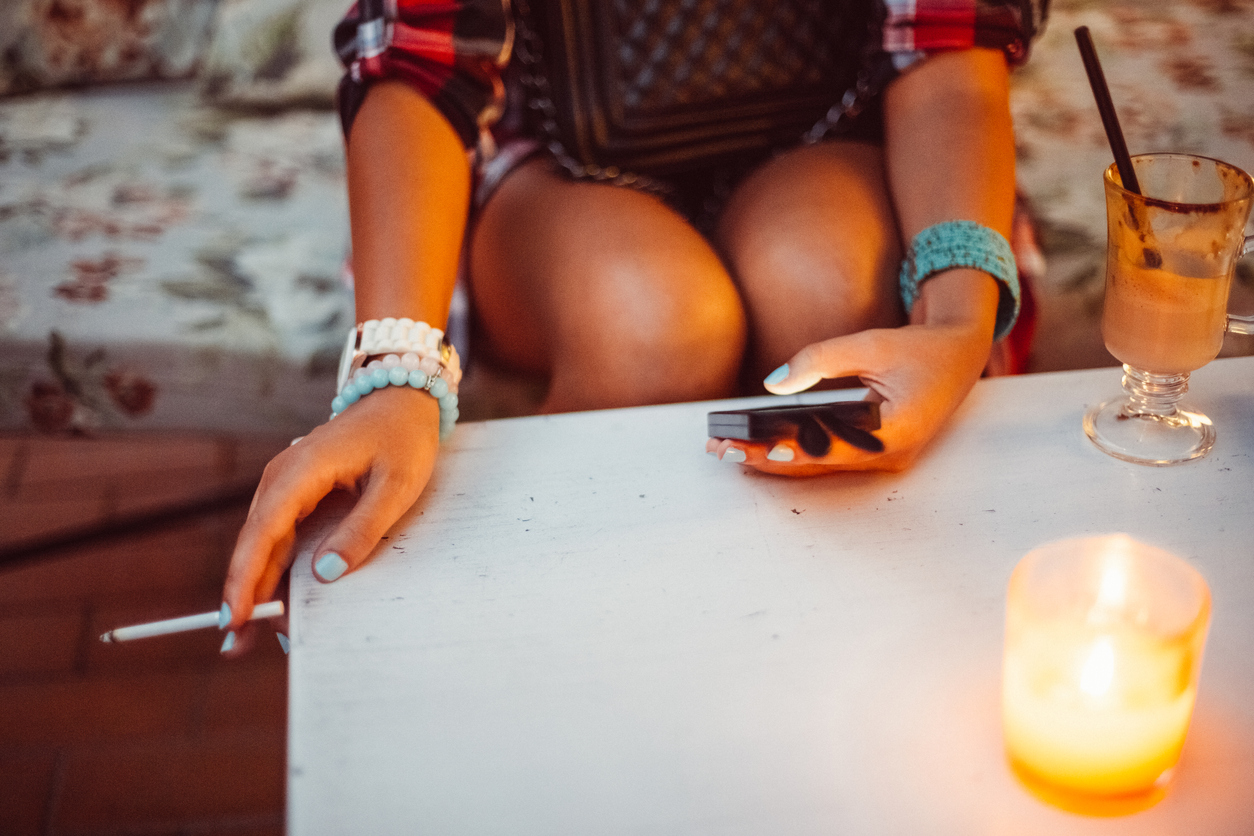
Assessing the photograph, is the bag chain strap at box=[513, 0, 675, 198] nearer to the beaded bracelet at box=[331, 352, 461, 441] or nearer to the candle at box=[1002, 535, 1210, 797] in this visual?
the beaded bracelet at box=[331, 352, 461, 441]

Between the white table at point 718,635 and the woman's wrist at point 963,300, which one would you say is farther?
the woman's wrist at point 963,300

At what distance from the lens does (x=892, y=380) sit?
2.01 ft

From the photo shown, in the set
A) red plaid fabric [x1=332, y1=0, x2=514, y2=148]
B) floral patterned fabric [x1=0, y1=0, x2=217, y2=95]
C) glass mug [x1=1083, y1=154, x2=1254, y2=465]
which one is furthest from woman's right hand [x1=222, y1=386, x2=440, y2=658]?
floral patterned fabric [x1=0, y1=0, x2=217, y2=95]

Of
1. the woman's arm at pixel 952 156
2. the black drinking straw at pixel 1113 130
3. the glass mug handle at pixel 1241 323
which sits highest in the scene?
the black drinking straw at pixel 1113 130

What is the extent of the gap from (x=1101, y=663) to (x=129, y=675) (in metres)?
1.08

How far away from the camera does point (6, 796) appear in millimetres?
979

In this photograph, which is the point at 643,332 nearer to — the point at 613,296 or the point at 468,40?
the point at 613,296

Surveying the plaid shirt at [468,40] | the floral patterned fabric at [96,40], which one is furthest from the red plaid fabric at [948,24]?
the floral patterned fabric at [96,40]

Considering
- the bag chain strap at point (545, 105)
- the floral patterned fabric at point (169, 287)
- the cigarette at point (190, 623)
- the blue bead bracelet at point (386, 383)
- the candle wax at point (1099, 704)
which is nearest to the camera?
the candle wax at point (1099, 704)

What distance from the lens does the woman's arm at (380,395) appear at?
540mm

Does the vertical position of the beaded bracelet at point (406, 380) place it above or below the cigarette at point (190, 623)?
above

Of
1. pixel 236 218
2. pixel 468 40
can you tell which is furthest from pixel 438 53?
pixel 236 218

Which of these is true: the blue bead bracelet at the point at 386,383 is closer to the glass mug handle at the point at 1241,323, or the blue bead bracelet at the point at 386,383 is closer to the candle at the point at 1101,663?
the candle at the point at 1101,663

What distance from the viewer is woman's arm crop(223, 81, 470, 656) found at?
54cm
